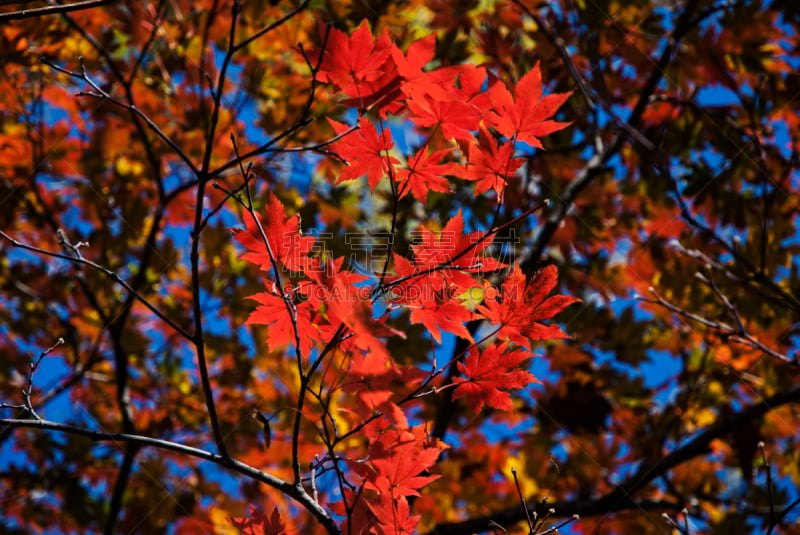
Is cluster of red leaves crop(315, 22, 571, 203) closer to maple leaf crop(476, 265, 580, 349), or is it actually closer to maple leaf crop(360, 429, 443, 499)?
maple leaf crop(476, 265, 580, 349)

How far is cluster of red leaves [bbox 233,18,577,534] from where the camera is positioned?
3.83 ft

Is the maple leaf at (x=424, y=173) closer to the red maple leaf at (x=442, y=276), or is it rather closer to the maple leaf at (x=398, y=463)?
the red maple leaf at (x=442, y=276)

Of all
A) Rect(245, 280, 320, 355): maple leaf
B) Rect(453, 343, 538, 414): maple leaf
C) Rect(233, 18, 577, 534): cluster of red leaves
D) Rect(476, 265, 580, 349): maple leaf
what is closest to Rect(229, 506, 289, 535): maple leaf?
Rect(233, 18, 577, 534): cluster of red leaves

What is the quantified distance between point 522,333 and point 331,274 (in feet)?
1.34

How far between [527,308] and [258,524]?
0.66 metres

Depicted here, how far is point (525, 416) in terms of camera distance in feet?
11.7

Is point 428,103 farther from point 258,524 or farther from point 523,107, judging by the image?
point 258,524

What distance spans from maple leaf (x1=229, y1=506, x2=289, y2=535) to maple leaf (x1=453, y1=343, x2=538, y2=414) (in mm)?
426

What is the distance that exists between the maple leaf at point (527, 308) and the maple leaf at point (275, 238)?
361 mm

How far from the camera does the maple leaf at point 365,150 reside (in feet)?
4.12

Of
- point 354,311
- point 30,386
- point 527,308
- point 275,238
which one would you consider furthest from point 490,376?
point 30,386

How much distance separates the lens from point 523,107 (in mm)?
1243

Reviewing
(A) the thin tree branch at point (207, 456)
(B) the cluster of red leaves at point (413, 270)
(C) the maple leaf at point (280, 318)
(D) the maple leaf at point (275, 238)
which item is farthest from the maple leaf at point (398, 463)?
(D) the maple leaf at point (275, 238)

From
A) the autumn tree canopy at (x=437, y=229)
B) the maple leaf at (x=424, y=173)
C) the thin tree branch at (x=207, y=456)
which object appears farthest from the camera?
the autumn tree canopy at (x=437, y=229)
